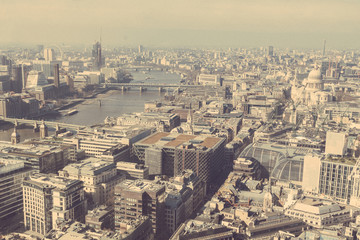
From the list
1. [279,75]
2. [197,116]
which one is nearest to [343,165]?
[197,116]

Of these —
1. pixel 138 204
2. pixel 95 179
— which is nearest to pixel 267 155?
pixel 95 179

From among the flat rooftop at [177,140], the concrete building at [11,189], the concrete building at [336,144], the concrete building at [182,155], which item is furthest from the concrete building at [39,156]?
the concrete building at [336,144]

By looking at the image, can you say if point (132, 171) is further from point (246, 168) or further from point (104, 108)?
point (104, 108)

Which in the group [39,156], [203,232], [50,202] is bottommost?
[203,232]

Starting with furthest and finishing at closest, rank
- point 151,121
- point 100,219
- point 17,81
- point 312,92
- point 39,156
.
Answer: point 17,81, point 312,92, point 151,121, point 39,156, point 100,219

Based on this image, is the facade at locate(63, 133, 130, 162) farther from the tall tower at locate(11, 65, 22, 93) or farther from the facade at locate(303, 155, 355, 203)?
the tall tower at locate(11, 65, 22, 93)

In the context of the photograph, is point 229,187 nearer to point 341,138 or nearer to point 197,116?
point 341,138

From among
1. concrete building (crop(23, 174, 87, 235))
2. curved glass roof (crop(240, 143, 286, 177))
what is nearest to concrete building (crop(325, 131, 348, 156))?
curved glass roof (crop(240, 143, 286, 177))
